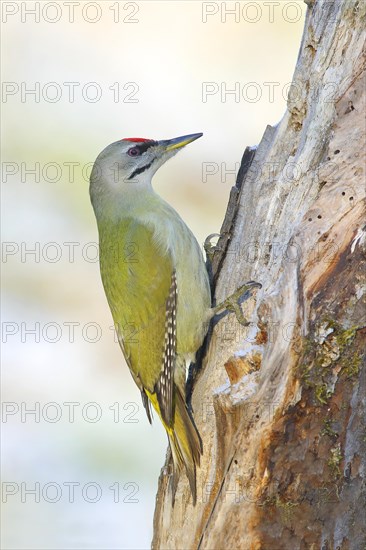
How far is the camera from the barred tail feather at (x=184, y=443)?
397cm

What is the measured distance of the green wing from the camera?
4.57m

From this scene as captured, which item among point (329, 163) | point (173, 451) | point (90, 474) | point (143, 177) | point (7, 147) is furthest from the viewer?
point (7, 147)

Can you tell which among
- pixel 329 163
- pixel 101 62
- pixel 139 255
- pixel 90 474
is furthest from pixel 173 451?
pixel 101 62

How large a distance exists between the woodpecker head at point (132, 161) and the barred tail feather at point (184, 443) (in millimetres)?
1351

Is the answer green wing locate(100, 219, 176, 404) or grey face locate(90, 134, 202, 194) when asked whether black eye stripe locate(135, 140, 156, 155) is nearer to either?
grey face locate(90, 134, 202, 194)

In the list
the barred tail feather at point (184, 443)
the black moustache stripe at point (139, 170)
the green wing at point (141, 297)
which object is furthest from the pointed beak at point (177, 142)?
the barred tail feather at point (184, 443)

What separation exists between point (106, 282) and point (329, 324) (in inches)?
67.7

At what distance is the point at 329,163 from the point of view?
364 centimetres

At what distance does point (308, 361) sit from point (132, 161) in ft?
6.82

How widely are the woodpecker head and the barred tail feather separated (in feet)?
4.43

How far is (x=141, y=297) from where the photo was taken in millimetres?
4660

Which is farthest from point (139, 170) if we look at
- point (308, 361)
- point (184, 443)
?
point (308, 361)

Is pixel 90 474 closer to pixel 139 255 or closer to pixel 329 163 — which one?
pixel 139 255

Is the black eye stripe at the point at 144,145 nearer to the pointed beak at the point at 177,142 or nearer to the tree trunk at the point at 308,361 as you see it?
the pointed beak at the point at 177,142
